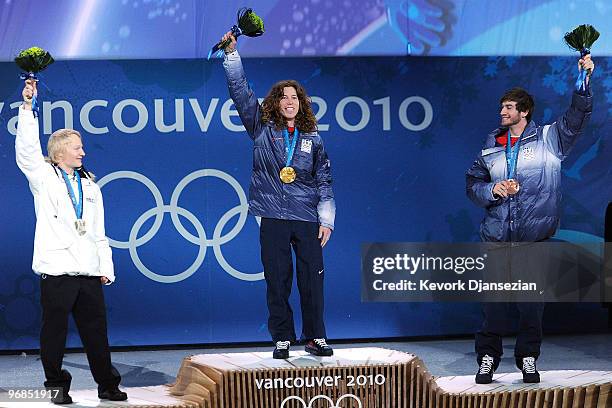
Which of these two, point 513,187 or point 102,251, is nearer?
point 102,251

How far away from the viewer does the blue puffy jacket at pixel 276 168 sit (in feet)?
17.6

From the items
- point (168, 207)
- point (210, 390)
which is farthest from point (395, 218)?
point (210, 390)

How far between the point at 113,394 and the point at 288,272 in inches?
42.8

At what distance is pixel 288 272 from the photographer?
5438 mm

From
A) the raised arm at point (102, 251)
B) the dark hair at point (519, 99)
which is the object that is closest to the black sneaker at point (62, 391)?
the raised arm at point (102, 251)

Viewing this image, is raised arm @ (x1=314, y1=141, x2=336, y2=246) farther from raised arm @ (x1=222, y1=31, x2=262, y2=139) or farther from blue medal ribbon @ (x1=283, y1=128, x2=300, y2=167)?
raised arm @ (x1=222, y1=31, x2=262, y2=139)

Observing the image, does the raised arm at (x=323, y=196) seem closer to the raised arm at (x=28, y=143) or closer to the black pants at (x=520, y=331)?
the black pants at (x=520, y=331)

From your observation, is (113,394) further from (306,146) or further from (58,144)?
(306,146)


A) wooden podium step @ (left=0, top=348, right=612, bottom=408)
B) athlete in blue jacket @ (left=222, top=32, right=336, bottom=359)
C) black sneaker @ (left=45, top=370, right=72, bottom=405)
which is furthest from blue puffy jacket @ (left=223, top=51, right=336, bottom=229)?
black sneaker @ (left=45, top=370, right=72, bottom=405)

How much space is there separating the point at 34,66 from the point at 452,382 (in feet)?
8.81

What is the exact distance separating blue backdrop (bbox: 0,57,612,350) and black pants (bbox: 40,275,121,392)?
240cm

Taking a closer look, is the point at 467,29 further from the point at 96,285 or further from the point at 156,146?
the point at 96,285

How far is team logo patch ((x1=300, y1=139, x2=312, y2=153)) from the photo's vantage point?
17.7 ft

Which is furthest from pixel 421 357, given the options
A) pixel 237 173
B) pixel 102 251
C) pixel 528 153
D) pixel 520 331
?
pixel 102 251
